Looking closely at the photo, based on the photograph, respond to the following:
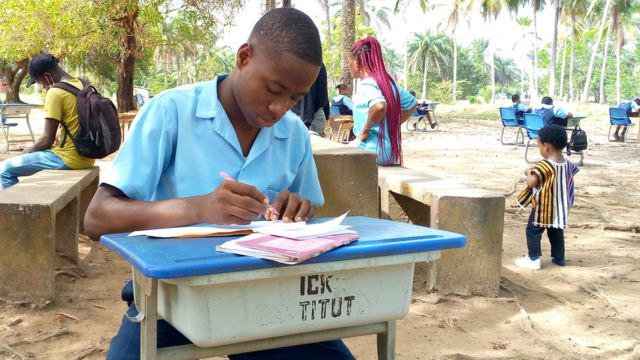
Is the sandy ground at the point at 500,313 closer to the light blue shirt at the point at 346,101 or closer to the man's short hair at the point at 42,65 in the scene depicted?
the man's short hair at the point at 42,65

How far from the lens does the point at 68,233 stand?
15.5 ft

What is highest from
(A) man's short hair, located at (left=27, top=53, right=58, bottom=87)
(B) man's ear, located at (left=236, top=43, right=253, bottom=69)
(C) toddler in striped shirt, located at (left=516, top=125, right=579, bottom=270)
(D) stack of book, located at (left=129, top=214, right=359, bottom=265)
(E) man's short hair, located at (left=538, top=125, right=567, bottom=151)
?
(A) man's short hair, located at (left=27, top=53, right=58, bottom=87)

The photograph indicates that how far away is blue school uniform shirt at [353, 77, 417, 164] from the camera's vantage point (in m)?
5.08

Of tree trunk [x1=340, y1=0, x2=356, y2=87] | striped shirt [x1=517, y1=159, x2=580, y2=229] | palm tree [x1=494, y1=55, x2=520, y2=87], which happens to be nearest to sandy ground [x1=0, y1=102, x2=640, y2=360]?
striped shirt [x1=517, y1=159, x2=580, y2=229]

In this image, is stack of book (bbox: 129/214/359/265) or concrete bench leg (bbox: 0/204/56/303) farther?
concrete bench leg (bbox: 0/204/56/303)

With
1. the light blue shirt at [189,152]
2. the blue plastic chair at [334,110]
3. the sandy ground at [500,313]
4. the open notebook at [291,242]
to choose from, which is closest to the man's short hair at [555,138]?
the sandy ground at [500,313]

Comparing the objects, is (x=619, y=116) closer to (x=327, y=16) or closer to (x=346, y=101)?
(x=346, y=101)

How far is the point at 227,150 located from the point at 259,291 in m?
0.55

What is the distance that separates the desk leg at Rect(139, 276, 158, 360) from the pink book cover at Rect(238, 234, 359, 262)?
23cm

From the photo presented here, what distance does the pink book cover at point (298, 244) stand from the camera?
1.34 meters

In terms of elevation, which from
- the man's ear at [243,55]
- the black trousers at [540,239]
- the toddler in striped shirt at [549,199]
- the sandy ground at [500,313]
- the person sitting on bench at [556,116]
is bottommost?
the sandy ground at [500,313]

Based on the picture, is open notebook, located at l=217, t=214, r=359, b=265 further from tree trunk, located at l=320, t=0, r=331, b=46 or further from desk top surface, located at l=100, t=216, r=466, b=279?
tree trunk, located at l=320, t=0, r=331, b=46

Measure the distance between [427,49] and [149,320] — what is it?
66.4m

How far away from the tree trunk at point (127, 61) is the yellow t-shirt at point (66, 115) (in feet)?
25.5
